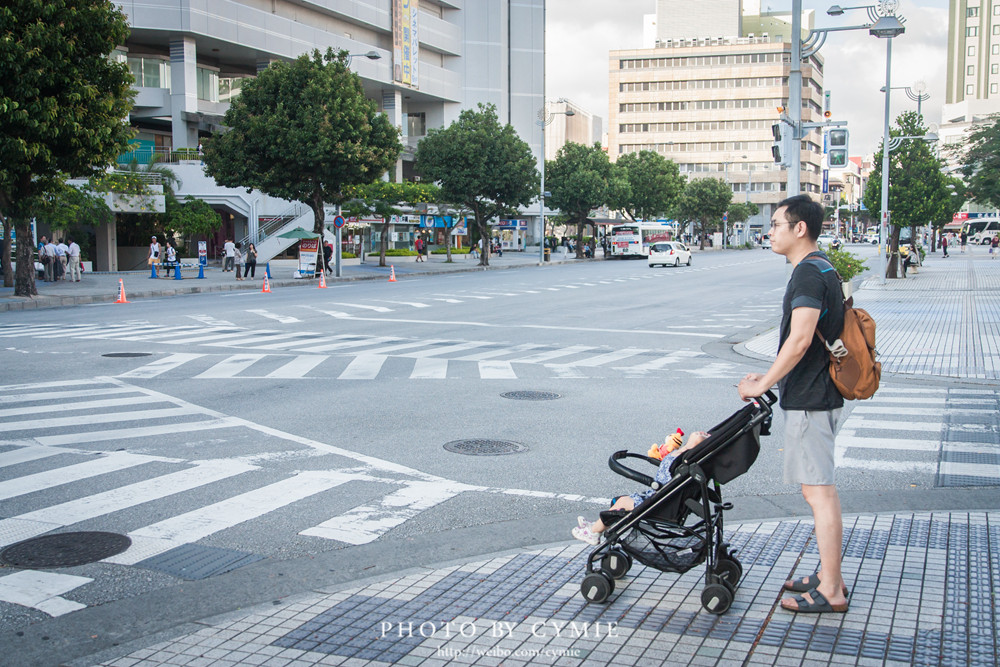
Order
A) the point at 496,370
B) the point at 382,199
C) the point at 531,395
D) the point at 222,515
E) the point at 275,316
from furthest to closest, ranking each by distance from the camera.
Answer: the point at 382,199 < the point at 275,316 < the point at 496,370 < the point at 531,395 < the point at 222,515

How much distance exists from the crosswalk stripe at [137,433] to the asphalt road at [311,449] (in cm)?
5

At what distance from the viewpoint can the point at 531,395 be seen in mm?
10562

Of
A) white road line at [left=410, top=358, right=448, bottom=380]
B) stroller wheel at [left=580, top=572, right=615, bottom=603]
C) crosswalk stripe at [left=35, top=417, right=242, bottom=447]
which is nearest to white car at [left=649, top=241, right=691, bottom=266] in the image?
white road line at [left=410, top=358, right=448, bottom=380]

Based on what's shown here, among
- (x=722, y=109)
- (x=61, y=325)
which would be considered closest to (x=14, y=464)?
(x=61, y=325)

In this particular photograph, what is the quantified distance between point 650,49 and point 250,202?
91595 mm

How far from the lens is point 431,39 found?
6969 cm

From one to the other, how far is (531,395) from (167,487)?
490 centimetres

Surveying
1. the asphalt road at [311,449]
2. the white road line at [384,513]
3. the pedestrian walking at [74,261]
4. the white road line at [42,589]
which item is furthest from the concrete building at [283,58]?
the white road line at [42,589]

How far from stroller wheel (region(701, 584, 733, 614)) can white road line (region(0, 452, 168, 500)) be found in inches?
190

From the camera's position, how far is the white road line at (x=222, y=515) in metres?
5.34

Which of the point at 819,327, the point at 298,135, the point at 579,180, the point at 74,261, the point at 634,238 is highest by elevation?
the point at 579,180

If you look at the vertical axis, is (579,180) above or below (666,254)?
above

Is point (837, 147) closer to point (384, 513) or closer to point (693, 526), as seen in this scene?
point (384, 513)

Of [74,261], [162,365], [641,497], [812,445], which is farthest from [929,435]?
[74,261]
